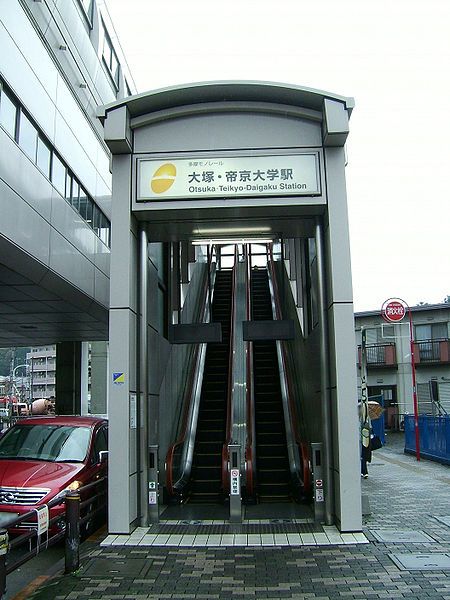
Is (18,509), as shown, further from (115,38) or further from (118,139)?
(115,38)

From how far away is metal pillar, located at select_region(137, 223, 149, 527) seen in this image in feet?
29.3

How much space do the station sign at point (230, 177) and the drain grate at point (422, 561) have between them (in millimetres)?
4817

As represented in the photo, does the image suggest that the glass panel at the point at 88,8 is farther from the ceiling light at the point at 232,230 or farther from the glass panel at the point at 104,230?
the ceiling light at the point at 232,230

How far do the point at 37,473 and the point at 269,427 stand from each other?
5.81 m

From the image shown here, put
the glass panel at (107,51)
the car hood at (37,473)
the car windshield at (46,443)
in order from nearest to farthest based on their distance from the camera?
the car hood at (37,473) → the car windshield at (46,443) → the glass panel at (107,51)

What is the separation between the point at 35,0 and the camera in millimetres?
14688

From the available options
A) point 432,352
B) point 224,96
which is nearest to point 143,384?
point 224,96

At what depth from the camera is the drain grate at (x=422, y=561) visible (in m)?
6.54

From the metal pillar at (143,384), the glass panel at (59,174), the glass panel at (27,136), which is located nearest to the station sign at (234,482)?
the metal pillar at (143,384)

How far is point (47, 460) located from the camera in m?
9.26

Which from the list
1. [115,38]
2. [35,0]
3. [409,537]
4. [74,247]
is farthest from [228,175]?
[115,38]

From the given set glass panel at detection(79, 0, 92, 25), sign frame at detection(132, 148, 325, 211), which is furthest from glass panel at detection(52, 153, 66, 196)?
glass panel at detection(79, 0, 92, 25)

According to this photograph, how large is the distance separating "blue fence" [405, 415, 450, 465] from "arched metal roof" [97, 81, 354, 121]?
33.4 ft

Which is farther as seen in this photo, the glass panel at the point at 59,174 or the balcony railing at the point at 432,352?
the balcony railing at the point at 432,352
